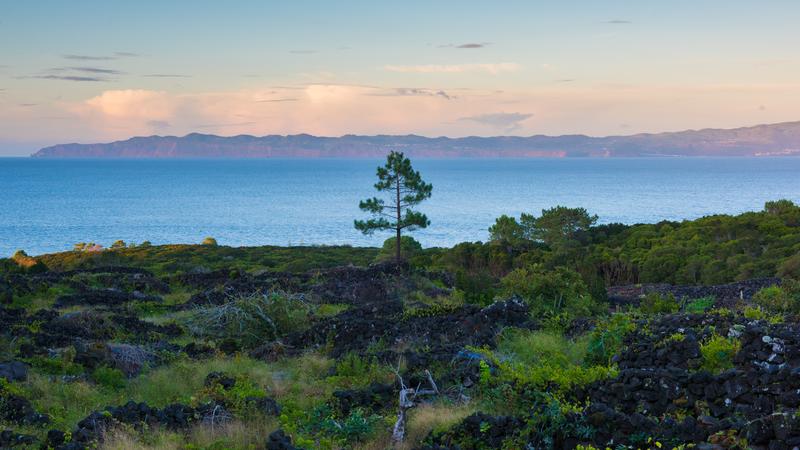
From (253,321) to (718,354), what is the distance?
1133 centimetres

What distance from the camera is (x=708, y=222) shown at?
144 ft

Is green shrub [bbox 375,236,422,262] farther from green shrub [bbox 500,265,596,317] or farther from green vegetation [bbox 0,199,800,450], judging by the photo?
green shrub [bbox 500,265,596,317]

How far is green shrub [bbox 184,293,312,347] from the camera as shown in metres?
18.1

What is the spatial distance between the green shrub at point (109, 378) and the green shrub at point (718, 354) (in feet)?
32.3

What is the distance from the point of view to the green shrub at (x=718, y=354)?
34.9 feet

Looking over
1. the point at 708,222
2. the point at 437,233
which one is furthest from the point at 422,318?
the point at 437,233

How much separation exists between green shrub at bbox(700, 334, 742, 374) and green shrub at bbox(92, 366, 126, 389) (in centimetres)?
986

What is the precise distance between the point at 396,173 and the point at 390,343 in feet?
69.7

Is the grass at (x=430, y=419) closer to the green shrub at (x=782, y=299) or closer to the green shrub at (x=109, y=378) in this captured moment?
the green shrub at (x=109, y=378)

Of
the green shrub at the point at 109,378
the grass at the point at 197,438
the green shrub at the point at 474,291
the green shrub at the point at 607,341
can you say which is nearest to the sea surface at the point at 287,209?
the green shrub at the point at 474,291

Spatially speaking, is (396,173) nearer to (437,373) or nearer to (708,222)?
(708,222)

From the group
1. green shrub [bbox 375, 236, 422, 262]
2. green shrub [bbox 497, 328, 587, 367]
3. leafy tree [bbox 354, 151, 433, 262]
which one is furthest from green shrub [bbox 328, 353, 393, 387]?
green shrub [bbox 375, 236, 422, 262]

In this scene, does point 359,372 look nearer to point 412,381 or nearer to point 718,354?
point 412,381

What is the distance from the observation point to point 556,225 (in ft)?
153
